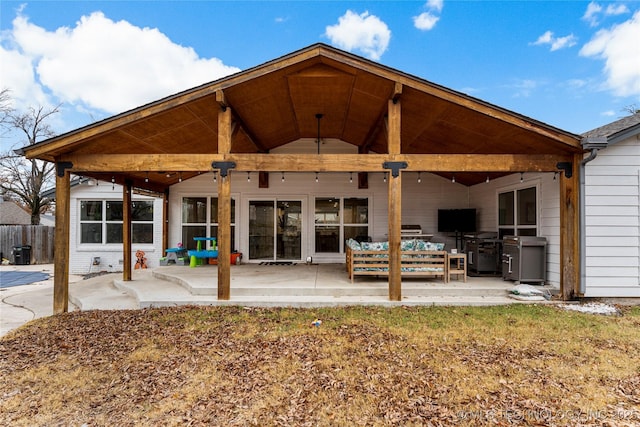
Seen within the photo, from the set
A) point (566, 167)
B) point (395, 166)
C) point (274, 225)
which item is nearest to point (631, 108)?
point (566, 167)

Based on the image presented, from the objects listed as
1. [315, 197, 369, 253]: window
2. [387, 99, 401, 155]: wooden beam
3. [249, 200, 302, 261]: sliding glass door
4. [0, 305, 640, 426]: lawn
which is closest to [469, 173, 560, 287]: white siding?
[0, 305, 640, 426]: lawn

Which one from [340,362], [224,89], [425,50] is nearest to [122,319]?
[340,362]

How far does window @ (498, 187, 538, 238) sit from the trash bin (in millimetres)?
15634

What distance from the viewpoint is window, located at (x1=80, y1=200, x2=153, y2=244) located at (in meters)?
9.82

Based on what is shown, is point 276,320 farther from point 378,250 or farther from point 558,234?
point 558,234

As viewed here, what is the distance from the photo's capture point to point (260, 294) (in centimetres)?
560

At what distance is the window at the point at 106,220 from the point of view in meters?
9.82

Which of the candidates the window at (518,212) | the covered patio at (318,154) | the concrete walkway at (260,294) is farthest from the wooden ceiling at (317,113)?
the concrete walkway at (260,294)

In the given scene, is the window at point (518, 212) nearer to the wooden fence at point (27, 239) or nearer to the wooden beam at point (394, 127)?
the wooden beam at point (394, 127)

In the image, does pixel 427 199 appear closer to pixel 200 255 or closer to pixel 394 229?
pixel 394 229

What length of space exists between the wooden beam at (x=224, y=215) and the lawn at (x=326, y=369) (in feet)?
2.29

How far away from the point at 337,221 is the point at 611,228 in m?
6.10

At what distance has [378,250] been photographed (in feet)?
20.0

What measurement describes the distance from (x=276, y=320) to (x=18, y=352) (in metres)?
2.96
